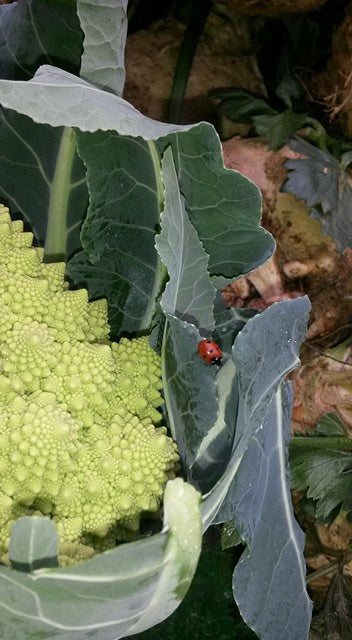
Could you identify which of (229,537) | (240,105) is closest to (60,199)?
(240,105)

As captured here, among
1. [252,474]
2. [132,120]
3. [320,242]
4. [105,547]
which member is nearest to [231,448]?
[252,474]

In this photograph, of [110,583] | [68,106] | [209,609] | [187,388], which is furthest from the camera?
[209,609]

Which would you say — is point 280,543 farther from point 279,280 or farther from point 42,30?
point 42,30

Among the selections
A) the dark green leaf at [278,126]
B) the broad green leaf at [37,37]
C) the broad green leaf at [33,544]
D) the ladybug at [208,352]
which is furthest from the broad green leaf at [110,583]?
the dark green leaf at [278,126]

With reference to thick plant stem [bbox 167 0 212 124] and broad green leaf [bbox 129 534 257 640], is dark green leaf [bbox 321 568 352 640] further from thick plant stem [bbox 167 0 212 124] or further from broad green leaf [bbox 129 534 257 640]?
thick plant stem [bbox 167 0 212 124]

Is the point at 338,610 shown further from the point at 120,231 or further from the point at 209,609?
the point at 120,231

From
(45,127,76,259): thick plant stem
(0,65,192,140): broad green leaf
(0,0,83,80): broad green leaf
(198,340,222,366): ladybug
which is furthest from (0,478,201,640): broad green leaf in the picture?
(0,0,83,80): broad green leaf

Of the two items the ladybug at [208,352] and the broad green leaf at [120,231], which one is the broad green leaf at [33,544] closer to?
the ladybug at [208,352]
